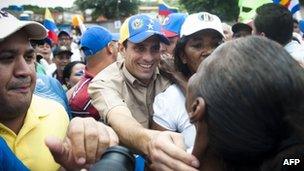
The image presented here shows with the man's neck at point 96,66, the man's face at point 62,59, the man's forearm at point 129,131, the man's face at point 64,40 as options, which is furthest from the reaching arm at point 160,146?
the man's face at point 64,40

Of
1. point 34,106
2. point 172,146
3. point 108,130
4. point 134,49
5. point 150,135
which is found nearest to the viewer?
point 172,146

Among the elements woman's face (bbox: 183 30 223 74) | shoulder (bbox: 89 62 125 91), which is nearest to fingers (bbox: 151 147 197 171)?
shoulder (bbox: 89 62 125 91)

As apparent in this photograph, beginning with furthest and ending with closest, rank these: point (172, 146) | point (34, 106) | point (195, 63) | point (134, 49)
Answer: point (134, 49) → point (195, 63) → point (34, 106) → point (172, 146)

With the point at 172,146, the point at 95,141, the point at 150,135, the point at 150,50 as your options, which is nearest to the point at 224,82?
the point at 172,146

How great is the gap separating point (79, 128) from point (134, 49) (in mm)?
1678

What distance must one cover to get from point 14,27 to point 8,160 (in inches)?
24.5

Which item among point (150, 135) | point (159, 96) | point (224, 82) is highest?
point (224, 82)

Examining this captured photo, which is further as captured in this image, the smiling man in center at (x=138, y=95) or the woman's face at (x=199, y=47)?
the woman's face at (x=199, y=47)

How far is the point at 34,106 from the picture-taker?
6.81 ft

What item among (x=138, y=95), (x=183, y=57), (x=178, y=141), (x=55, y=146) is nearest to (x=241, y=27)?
(x=183, y=57)

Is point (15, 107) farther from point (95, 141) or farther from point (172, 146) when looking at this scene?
point (172, 146)

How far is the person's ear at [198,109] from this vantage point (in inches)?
48.4

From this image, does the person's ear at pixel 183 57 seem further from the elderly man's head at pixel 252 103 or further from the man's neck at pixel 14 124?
the elderly man's head at pixel 252 103

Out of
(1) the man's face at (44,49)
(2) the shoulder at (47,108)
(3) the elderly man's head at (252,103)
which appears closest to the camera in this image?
(3) the elderly man's head at (252,103)
